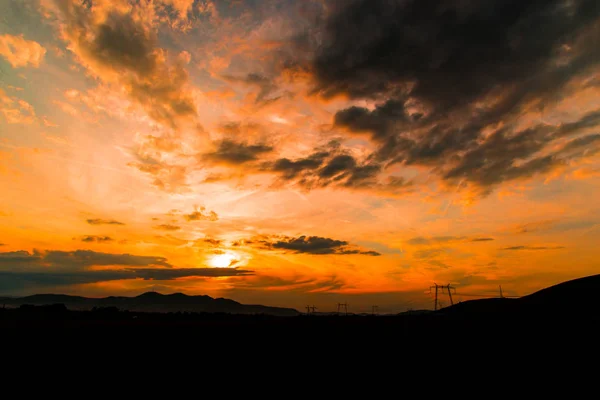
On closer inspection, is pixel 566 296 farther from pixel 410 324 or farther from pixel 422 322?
pixel 410 324

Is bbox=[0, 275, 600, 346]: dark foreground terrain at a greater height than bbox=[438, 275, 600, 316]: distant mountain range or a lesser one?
lesser

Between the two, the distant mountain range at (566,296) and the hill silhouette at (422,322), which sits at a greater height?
the distant mountain range at (566,296)

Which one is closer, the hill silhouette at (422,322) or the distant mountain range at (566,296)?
the hill silhouette at (422,322)

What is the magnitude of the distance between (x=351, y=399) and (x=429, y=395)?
152 inches

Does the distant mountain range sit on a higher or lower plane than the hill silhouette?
higher

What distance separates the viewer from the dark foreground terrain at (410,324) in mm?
39441

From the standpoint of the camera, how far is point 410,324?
209 ft

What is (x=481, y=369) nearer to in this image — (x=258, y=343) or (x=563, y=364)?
(x=563, y=364)

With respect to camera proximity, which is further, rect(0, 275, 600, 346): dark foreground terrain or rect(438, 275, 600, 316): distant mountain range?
rect(438, 275, 600, 316): distant mountain range

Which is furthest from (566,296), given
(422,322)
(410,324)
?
(410,324)

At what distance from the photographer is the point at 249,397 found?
17.2m

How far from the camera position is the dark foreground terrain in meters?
39.4

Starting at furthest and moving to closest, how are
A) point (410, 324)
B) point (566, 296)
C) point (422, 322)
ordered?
point (566, 296)
point (422, 322)
point (410, 324)

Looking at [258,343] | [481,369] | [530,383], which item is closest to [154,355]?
[258,343]
